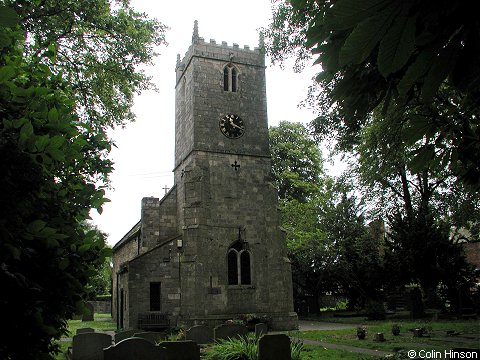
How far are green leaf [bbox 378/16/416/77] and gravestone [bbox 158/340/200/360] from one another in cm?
891

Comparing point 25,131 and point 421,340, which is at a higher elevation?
point 25,131

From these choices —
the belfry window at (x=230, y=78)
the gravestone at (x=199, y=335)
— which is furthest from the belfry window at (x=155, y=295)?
the belfry window at (x=230, y=78)

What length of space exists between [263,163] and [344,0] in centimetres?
2336

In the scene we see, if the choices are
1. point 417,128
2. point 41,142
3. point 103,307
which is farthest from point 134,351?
point 103,307

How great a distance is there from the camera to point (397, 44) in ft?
5.28

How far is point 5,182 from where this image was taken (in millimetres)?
2900

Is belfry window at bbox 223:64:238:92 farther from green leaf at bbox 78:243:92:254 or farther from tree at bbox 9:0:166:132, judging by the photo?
green leaf at bbox 78:243:92:254

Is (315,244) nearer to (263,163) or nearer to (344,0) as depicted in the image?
(263,163)

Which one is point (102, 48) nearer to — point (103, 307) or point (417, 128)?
point (417, 128)

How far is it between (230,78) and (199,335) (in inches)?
618

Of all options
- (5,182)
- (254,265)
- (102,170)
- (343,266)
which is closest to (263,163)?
(254,265)

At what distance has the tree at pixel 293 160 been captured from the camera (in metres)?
42.2

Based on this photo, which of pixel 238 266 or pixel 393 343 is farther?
pixel 238 266

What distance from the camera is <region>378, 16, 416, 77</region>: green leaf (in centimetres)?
158
